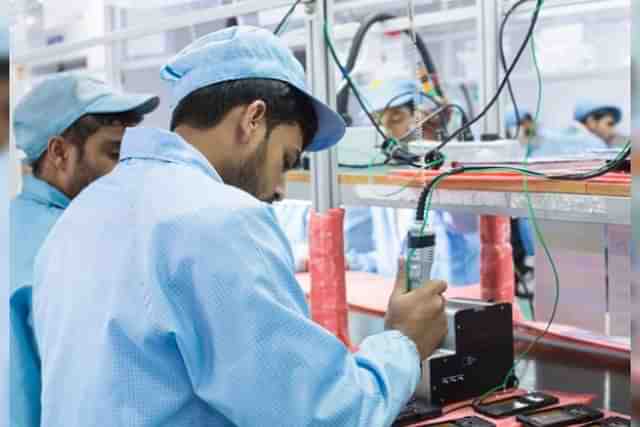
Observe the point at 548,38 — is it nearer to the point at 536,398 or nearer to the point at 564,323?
the point at 564,323

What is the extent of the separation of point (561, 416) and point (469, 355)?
206 mm

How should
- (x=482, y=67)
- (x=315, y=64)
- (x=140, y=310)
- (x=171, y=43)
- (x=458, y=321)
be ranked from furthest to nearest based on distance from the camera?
(x=171, y=43), (x=482, y=67), (x=315, y=64), (x=458, y=321), (x=140, y=310)

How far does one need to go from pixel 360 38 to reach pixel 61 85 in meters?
0.88

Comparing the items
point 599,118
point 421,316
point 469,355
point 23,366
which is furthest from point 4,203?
point 599,118

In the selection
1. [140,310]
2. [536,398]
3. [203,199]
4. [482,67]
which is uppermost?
[482,67]

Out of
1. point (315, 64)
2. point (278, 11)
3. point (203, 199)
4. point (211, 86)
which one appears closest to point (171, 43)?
point (278, 11)

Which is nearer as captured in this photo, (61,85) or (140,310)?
(140,310)

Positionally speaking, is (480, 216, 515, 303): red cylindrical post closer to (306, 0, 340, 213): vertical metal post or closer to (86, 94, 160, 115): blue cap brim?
(306, 0, 340, 213): vertical metal post

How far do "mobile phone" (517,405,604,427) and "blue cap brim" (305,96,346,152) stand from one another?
62cm

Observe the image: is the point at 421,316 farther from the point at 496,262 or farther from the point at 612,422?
the point at 496,262

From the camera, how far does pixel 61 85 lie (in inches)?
68.1

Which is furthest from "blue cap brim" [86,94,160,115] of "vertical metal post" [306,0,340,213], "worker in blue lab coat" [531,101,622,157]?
"worker in blue lab coat" [531,101,622,157]

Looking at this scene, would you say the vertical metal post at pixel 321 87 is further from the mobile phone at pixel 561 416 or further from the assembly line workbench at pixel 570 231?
the mobile phone at pixel 561 416

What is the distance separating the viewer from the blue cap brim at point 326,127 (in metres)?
1.22
